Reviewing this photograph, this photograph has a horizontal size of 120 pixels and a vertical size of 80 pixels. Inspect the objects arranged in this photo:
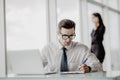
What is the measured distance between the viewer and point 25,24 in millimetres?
3598

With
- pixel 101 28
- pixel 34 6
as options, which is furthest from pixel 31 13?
pixel 101 28

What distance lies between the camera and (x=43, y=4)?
4098mm

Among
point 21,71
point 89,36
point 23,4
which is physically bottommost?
point 21,71

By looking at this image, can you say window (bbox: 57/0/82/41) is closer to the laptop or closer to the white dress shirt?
the white dress shirt

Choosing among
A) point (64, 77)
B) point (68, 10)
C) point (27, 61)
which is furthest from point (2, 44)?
point (68, 10)

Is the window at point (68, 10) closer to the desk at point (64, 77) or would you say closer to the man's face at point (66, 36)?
the man's face at point (66, 36)

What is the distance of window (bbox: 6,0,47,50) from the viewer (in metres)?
3.23

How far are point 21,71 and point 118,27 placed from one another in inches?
203

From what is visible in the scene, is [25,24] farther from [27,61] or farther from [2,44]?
[27,61]

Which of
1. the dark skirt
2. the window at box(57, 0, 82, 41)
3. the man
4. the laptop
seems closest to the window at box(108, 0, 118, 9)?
the window at box(57, 0, 82, 41)

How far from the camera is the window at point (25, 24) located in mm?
3229

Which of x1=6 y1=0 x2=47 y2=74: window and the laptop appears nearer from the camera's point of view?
the laptop

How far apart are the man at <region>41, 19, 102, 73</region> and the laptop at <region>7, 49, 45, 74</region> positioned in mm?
423

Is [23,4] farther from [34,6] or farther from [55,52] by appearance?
[55,52]
